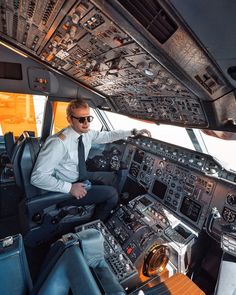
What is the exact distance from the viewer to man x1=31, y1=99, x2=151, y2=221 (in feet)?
6.25

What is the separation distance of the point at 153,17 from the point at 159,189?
75.6 inches

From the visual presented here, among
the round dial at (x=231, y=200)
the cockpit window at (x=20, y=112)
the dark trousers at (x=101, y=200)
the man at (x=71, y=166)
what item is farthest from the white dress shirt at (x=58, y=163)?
the cockpit window at (x=20, y=112)

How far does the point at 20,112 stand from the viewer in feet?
13.4

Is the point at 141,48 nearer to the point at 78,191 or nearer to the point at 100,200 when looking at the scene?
the point at 78,191

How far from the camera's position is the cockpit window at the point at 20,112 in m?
3.80

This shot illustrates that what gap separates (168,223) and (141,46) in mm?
1682

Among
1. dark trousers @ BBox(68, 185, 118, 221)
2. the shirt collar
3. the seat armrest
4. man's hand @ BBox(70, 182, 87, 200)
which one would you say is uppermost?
the shirt collar

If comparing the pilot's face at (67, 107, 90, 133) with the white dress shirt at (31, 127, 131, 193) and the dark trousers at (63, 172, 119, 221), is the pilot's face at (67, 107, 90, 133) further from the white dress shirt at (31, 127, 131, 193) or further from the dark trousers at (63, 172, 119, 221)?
the dark trousers at (63, 172, 119, 221)

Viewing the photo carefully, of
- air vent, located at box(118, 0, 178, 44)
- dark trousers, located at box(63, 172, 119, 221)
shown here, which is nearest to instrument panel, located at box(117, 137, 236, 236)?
dark trousers, located at box(63, 172, 119, 221)

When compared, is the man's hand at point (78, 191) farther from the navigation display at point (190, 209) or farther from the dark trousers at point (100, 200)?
the navigation display at point (190, 209)

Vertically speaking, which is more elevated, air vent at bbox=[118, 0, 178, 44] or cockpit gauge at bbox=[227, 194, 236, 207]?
air vent at bbox=[118, 0, 178, 44]

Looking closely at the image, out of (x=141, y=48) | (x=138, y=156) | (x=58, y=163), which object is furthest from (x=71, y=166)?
(x=141, y=48)

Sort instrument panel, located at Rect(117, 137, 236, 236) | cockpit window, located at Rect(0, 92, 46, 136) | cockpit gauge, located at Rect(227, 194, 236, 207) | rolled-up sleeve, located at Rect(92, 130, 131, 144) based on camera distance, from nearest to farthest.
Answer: cockpit gauge, located at Rect(227, 194, 236, 207) → instrument panel, located at Rect(117, 137, 236, 236) → rolled-up sleeve, located at Rect(92, 130, 131, 144) → cockpit window, located at Rect(0, 92, 46, 136)

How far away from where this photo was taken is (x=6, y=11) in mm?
1820
